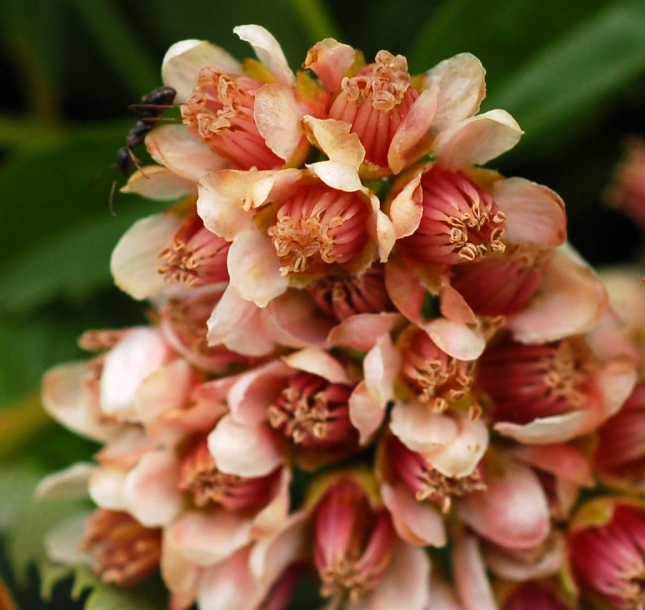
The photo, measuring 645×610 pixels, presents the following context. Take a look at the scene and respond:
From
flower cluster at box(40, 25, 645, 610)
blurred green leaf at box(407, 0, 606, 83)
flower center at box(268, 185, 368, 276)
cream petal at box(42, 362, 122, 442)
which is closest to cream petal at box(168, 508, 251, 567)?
flower cluster at box(40, 25, 645, 610)

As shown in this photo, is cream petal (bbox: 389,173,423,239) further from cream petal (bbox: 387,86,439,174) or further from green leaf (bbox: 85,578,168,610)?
green leaf (bbox: 85,578,168,610)

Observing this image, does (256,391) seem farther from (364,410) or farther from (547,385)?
(547,385)

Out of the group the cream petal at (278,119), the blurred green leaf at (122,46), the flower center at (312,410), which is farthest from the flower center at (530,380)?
the blurred green leaf at (122,46)

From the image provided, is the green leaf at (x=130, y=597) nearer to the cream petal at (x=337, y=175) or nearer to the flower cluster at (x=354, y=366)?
the flower cluster at (x=354, y=366)

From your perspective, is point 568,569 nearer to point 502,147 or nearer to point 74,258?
point 502,147

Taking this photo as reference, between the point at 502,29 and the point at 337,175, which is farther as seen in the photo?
the point at 502,29

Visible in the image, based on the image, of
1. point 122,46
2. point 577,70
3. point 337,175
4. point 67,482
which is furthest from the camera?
point 122,46

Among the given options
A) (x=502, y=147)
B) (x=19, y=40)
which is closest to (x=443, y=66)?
(x=502, y=147)

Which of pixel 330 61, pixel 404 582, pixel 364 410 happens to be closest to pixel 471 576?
pixel 404 582
